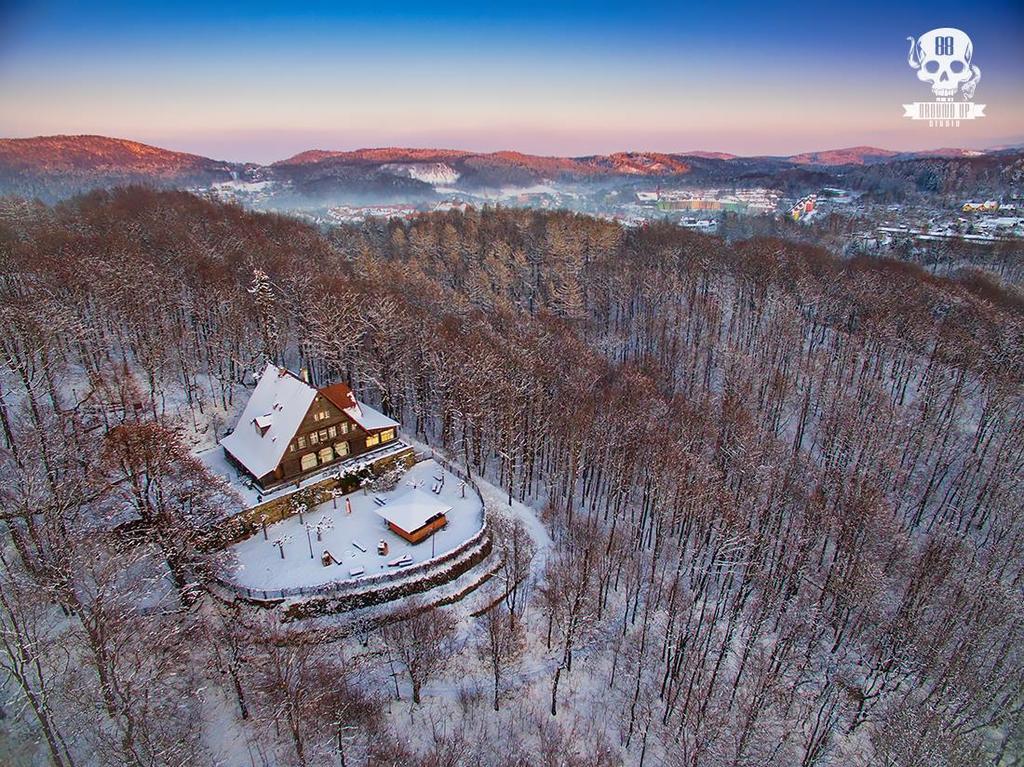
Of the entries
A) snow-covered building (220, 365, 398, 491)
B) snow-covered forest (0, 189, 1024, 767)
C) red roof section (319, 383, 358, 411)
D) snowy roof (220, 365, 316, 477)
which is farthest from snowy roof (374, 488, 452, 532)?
red roof section (319, 383, 358, 411)

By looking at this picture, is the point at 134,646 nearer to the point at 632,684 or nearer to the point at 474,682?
the point at 474,682

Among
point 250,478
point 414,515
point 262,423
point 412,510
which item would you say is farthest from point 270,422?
point 414,515

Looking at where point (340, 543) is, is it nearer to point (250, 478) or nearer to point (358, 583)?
point (358, 583)

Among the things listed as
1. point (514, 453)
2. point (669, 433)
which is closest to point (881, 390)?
point (669, 433)

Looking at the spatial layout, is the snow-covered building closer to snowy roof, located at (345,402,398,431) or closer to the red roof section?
the red roof section

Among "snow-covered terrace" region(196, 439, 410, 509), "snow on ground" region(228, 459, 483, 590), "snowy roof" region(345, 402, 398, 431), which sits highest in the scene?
"snowy roof" region(345, 402, 398, 431)

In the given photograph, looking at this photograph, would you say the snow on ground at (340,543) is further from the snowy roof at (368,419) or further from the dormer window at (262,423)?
the dormer window at (262,423)

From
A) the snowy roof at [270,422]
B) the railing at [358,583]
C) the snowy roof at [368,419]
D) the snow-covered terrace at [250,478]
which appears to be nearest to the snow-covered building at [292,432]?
the snowy roof at [270,422]
